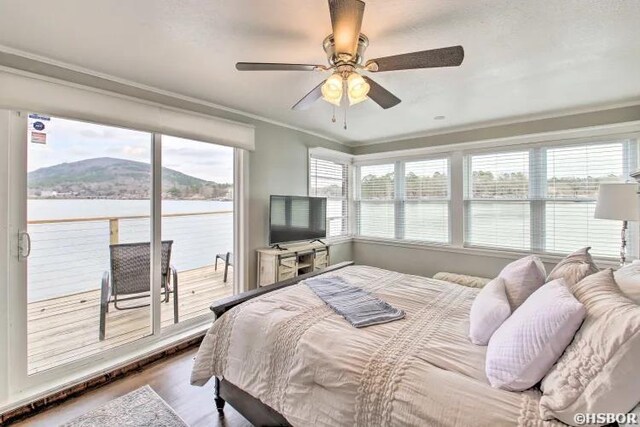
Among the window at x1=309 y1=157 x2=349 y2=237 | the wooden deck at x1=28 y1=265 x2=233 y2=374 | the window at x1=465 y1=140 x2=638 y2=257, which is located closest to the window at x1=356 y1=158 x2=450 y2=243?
the window at x1=309 y1=157 x2=349 y2=237

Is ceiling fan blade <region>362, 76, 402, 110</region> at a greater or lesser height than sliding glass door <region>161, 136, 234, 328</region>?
greater

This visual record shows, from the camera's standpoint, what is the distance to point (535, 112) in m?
3.32

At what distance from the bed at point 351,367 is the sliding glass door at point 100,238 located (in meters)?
1.31

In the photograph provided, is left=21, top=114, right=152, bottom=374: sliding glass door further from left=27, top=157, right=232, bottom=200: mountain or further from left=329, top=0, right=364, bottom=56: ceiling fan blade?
left=329, top=0, right=364, bottom=56: ceiling fan blade

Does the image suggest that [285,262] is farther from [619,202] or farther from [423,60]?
[619,202]

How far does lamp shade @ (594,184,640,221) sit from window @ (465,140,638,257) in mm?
1042

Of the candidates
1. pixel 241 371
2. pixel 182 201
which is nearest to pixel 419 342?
pixel 241 371

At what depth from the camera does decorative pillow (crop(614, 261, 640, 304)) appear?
1.25 metres

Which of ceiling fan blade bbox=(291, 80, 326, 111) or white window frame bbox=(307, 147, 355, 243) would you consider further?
white window frame bbox=(307, 147, 355, 243)

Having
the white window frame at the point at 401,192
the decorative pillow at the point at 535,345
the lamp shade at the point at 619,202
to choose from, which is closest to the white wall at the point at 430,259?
the white window frame at the point at 401,192

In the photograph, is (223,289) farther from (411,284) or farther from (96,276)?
(411,284)

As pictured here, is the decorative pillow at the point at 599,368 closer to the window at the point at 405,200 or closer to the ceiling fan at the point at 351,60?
the ceiling fan at the point at 351,60

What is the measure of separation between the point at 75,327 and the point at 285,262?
199 cm

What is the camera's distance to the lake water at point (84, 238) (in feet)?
7.31
